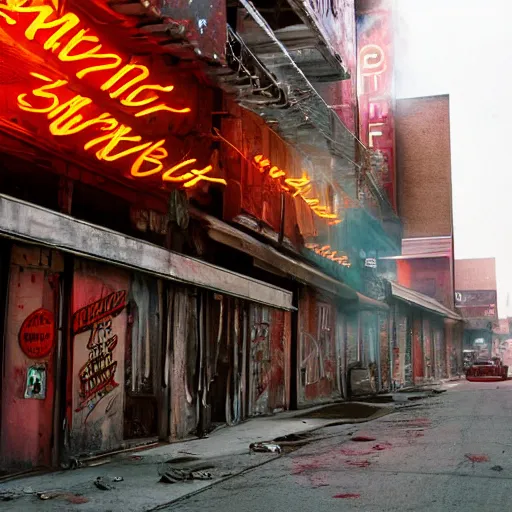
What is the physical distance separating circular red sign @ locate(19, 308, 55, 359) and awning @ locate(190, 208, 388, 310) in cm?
380

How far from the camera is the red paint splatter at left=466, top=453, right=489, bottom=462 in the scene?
28.0 feet

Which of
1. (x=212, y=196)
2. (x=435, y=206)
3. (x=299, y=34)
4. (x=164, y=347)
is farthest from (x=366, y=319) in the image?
(x=435, y=206)

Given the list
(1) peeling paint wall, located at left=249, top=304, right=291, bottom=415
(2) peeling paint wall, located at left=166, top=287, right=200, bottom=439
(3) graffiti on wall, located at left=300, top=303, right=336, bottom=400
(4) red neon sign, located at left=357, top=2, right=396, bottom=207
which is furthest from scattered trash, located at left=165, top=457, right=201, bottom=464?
(4) red neon sign, located at left=357, top=2, right=396, bottom=207

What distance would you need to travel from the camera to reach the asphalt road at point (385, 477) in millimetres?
6355

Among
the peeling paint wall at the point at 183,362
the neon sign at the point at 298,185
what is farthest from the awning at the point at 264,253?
the neon sign at the point at 298,185

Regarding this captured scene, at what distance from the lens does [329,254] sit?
22.4 meters

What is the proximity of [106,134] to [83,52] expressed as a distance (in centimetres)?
105

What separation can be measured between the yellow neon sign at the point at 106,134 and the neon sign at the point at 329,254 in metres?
9.05

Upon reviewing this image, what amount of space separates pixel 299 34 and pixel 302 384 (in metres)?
8.75

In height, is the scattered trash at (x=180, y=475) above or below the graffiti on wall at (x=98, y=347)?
below

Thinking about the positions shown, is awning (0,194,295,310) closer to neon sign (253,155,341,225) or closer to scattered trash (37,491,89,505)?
scattered trash (37,491,89,505)

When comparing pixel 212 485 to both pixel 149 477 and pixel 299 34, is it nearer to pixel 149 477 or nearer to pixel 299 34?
pixel 149 477

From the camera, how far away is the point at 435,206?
51.4 meters

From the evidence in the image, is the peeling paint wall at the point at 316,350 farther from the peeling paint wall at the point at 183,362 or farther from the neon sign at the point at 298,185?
the peeling paint wall at the point at 183,362
